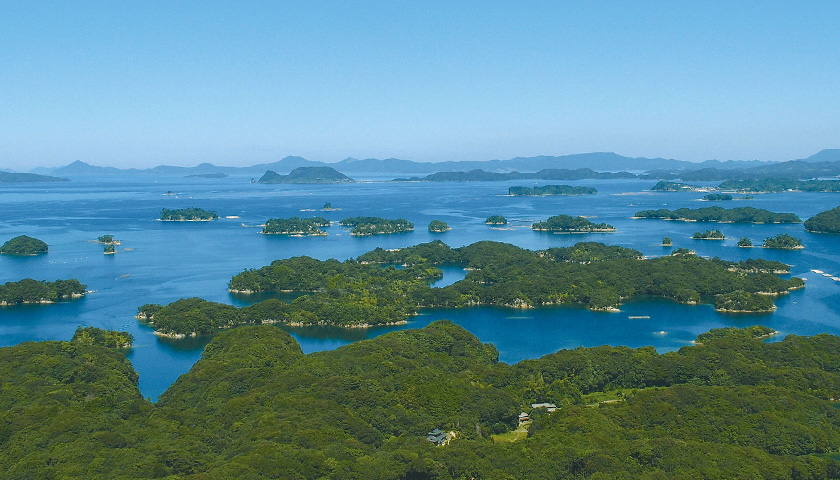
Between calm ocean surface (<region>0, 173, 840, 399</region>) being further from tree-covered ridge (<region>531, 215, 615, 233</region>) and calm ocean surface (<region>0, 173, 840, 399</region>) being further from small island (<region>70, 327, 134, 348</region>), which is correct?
tree-covered ridge (<region>531, 215, 615, 233</region>)

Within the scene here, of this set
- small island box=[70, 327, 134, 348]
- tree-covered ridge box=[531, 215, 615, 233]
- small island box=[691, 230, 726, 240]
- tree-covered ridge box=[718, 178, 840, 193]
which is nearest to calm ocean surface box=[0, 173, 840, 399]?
small island box=[70, 327, 134, 348]

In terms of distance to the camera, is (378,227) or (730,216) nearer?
(378,227)

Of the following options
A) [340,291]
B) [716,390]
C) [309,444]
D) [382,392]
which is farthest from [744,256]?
[309,444]

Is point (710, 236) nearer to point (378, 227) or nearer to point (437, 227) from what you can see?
point (437, 227)

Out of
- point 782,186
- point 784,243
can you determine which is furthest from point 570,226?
point 782,186

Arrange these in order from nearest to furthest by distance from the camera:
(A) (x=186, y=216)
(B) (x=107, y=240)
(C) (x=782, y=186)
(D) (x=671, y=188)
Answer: (B) (x=107, y=240), (A) (x=186, y=216), (C) (x=782, y=186), (D) (x=671, y=188)

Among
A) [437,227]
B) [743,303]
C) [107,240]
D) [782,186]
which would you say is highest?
[782,186]

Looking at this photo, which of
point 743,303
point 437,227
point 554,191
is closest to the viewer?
point 743,303
